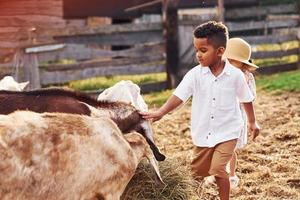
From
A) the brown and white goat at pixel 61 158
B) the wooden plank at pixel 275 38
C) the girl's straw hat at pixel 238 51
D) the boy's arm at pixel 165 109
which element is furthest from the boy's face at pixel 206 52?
the wooden plank at pixel 275 38

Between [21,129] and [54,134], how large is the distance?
188 millimetres

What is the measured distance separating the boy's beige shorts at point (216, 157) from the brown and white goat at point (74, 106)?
0.34 m

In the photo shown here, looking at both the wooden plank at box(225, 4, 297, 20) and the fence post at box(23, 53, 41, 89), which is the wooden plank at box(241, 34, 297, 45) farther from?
the fence post at box(23, 53, 41, 89)

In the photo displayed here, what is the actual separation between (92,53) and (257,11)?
16.6 ft

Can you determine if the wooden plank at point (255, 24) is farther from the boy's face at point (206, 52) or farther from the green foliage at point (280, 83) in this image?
the boy's face at point (206, 52)

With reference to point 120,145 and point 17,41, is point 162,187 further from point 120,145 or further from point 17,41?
point 17,41

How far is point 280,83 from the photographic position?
12.2m

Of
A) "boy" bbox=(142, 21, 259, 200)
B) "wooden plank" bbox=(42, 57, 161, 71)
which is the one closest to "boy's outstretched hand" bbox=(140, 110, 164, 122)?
"boy" bbox=(142, 21, 259, 200)

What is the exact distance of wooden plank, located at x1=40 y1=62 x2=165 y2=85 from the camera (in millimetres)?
12242

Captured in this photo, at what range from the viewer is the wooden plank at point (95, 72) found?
40.2 feet

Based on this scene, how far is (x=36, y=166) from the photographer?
3428 mm

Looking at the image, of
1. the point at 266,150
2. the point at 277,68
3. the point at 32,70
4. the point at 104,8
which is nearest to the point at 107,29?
the point at 32,70

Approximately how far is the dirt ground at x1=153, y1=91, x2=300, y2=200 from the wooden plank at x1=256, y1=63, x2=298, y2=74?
12.3ft

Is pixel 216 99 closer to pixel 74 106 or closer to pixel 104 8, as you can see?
pixel 74 106
